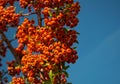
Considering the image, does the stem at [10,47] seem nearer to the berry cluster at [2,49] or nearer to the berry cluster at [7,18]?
the berry cluster at [2,49]

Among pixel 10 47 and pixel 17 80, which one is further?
pixel 10 47

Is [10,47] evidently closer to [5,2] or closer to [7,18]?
[7,18]

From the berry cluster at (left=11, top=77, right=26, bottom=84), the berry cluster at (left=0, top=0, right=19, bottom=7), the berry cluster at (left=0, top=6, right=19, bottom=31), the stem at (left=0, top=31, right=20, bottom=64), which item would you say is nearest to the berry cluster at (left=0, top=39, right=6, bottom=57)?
the stem at (left=0, top=31, right=20, bottom=64)

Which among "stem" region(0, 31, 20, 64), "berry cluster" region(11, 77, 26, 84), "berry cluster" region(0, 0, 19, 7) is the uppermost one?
"berry cluster" region(0, 0, 19, 7)

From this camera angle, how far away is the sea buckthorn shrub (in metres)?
25.2

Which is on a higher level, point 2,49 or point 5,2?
point 5,2

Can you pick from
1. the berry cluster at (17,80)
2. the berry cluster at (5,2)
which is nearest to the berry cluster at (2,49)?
the berry cluster at (5,2)

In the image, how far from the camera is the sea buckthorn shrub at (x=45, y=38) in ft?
82.6

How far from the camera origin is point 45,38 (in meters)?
25.4

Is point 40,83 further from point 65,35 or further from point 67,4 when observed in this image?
point 67,4

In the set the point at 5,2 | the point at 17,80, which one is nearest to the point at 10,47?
the point at 17,80

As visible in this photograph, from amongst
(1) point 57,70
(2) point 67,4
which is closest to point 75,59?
(1) point 57,70

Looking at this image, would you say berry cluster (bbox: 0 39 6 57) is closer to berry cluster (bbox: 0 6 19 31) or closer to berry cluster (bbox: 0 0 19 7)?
berry cluster (bbox: 0 6 19 31)

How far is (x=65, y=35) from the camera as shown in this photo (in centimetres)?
2641
